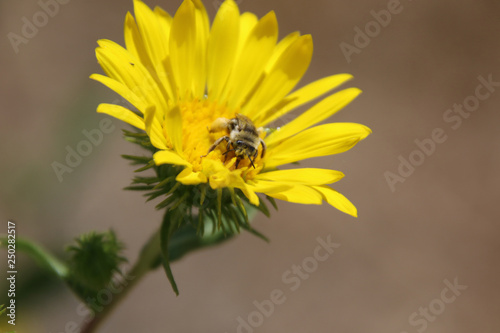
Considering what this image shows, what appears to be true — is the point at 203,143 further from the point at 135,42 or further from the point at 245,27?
the point at 245,27

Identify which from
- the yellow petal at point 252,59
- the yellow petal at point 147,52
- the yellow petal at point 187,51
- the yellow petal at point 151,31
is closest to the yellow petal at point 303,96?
the yellow petal at point 252,59

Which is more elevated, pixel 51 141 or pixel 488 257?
pixel 51 141

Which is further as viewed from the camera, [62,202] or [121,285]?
[62,202]

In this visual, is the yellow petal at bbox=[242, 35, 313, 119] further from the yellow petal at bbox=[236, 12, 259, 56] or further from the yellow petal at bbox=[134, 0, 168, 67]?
the yellow petal at bbox=[134, 0, 168, 67]

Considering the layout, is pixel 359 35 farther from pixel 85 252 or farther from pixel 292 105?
pixel 85 252

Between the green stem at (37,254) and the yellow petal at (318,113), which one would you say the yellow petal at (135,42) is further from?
the green stem at (37,254)

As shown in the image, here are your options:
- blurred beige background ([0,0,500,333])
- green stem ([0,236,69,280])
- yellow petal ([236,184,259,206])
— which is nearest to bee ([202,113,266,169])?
yellow petal ([236,184,259,206])

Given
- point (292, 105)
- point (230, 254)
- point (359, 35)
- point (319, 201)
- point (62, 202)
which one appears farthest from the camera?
point (359, 35)

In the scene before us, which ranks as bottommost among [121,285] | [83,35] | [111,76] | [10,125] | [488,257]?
[488,257]

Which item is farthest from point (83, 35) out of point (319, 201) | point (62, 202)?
point (319, 201)
